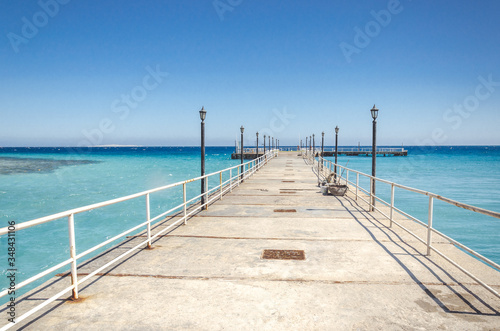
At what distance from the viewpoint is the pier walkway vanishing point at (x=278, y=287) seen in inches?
135

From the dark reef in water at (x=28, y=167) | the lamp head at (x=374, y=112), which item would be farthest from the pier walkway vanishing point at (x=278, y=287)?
the dark reef in water at (x=28, y=167)

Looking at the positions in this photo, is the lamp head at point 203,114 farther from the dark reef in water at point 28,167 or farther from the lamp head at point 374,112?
the dark reef in water at point 28,167

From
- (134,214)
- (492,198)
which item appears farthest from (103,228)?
(492,198)

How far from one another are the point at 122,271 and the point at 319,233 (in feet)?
14.5

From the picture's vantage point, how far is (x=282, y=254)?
226 inches

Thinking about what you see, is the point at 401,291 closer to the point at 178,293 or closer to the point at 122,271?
the point at 178,293

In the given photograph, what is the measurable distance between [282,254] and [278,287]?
1.46 meters

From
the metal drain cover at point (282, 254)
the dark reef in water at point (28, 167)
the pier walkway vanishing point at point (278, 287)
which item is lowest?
the dark reef in water at point (28, 167)

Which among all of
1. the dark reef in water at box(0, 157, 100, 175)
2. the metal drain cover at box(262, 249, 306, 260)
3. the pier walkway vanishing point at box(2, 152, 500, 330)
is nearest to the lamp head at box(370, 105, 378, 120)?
the pier walkway vanishing point at box(2, 152, 500, 330)

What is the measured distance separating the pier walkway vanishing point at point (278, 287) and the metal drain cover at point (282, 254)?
0.04 metres

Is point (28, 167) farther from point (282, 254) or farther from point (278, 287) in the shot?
point (278, 287)

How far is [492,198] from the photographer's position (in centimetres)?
2628

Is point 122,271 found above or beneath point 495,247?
above

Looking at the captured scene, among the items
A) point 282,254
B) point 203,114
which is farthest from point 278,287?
point 203,114
